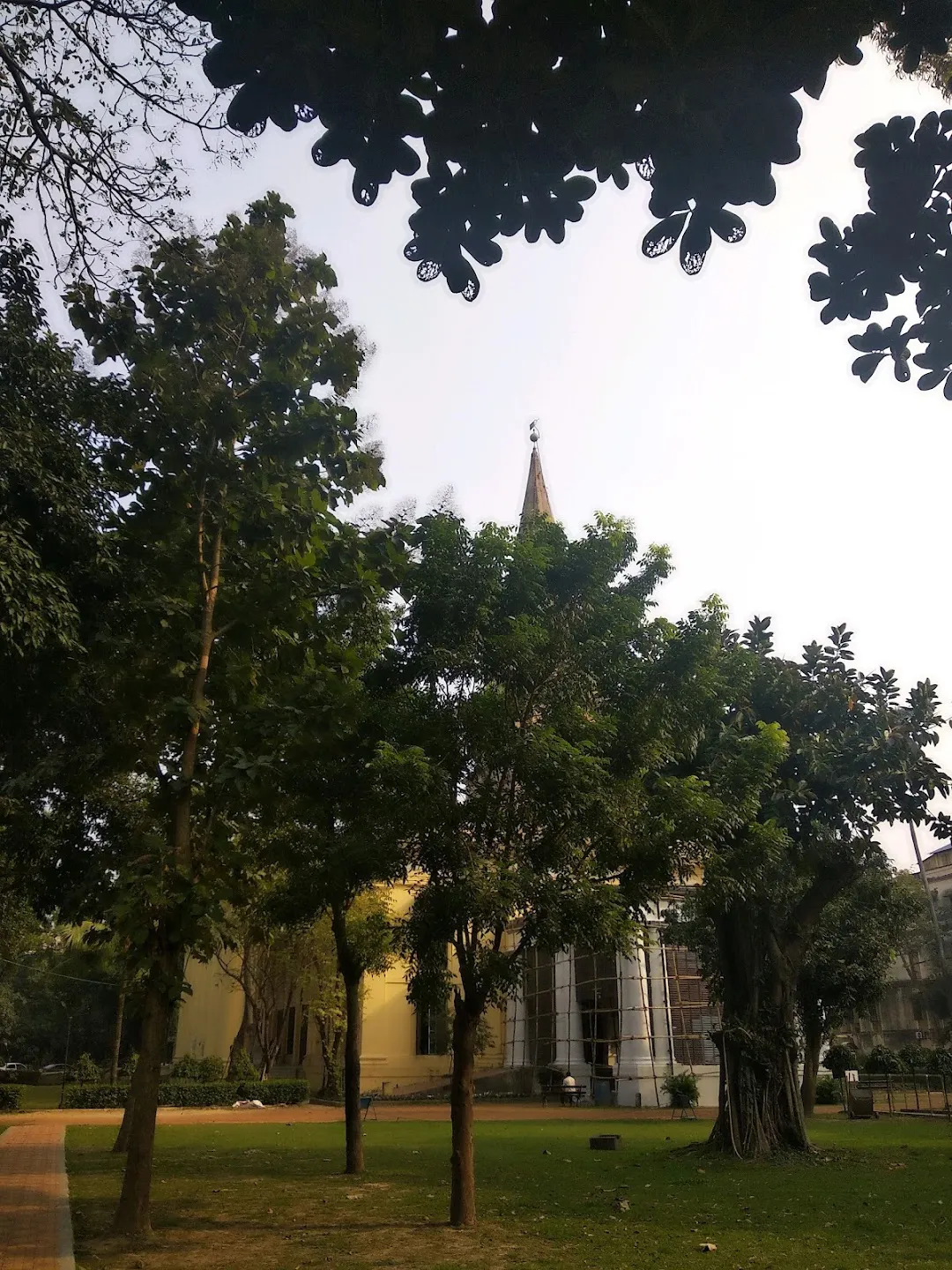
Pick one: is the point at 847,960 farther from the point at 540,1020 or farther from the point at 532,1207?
the point at 540,1020

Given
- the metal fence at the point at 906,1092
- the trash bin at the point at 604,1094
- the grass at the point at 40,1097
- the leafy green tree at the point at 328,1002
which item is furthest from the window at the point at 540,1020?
the grass at the point at 40,1097

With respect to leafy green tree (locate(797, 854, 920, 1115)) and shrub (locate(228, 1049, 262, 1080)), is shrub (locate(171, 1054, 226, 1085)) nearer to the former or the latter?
shrub (locate(228, 1049, 262, 1080))

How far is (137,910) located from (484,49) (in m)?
7.62

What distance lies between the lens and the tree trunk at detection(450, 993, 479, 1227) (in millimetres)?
9469

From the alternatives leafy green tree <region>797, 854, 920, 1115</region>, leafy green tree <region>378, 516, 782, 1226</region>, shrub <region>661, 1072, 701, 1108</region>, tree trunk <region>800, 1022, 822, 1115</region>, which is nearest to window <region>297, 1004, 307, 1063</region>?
shrub <region>661, 1072, 701, 1108</region>

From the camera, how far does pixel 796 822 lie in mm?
16312

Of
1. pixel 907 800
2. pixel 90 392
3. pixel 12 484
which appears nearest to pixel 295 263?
pixel 90 392

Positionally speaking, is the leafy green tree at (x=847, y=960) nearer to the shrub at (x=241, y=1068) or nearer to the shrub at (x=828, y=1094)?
the shrub at (x=828, y=1094)

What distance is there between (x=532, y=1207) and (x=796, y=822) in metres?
8.04

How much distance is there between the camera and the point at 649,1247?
8539 mm

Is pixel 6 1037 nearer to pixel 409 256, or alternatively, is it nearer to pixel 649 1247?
pixel 649 1247

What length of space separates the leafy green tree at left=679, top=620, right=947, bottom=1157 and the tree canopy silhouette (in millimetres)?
12486

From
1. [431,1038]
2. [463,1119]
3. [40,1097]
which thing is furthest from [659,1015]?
[463,1119]

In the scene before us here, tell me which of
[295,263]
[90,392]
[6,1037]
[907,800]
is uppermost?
[295,263]
